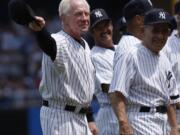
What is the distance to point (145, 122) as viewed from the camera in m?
7.10

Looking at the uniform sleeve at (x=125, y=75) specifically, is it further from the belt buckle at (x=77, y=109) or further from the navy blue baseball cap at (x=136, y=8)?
the navy blue baseball cap at (x=136, y=8)

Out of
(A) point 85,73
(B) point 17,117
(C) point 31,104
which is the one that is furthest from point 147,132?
(C) point 31,104

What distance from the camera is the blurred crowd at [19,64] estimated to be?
14953 mm

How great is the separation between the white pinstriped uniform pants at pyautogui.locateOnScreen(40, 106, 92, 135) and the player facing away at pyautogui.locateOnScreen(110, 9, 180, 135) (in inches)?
13.2

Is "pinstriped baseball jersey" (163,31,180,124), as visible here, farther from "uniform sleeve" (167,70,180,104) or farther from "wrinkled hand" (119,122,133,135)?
"wrinkled hand" (119,122,133,135)

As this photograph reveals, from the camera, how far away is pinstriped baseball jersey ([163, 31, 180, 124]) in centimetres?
841

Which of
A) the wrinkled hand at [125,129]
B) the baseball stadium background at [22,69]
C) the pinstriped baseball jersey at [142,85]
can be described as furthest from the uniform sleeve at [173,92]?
the baseball stadium background at [22,69]

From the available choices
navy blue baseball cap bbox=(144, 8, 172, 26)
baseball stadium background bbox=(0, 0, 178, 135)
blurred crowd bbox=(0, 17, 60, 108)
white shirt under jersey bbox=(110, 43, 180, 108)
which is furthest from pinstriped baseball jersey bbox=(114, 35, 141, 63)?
blurred crowd bbox=(0, 17, 60, 108)

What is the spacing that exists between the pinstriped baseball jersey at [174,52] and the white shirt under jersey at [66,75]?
5.19 feet

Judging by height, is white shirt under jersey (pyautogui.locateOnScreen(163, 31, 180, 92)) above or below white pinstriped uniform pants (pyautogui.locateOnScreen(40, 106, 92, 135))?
above

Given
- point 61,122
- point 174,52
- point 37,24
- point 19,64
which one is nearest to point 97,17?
point 174,52

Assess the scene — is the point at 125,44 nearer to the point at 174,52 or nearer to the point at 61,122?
the point at 61,122

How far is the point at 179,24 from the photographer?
863 centimetres

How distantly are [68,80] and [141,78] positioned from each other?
2.01 ft
